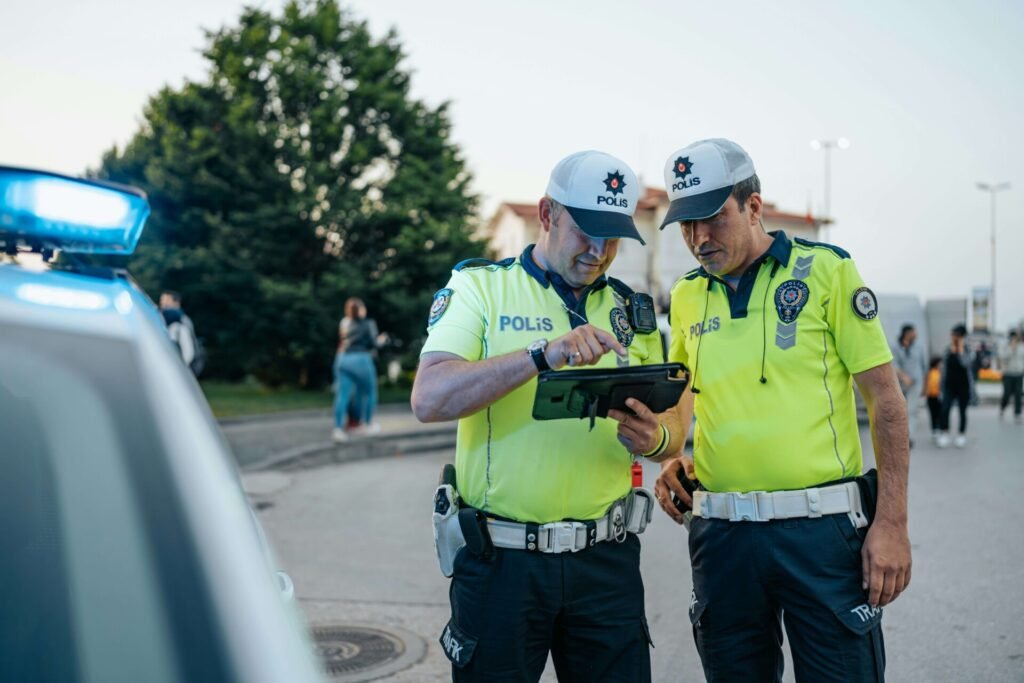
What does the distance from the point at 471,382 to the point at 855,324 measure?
1.10 m

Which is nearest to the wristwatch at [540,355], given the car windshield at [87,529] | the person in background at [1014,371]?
the car windshield at [87,529]

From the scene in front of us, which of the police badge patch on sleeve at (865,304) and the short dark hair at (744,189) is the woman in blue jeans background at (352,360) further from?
→ the police badge patch on sleeve at (865,304)

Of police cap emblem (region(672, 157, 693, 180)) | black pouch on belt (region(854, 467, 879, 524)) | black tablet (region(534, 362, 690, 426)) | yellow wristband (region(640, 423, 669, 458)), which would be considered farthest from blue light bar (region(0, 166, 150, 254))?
black pouch on belt (region(854, 467, 879, 524))

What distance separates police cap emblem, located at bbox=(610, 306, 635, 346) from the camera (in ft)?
8.36

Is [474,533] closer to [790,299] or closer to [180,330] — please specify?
[790,299]

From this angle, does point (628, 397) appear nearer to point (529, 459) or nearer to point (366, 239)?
point (529, 459)

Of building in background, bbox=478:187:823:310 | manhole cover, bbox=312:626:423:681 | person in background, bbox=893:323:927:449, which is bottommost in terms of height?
manhole cover, bbox=312:626:423:681

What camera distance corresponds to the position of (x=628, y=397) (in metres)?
2.27

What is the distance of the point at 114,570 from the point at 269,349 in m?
23.7

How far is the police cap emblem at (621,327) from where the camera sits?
2549 millimetres

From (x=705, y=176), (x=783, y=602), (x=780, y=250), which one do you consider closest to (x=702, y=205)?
(x=705, y=176)

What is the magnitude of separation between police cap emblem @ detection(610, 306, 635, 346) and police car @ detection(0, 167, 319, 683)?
1.47 metres

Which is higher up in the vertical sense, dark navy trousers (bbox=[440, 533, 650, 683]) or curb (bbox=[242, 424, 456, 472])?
dark navy trousers (bbox=[440, 533, 650, 683])

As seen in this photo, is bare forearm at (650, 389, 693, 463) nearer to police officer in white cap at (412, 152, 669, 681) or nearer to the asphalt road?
police officer in white cap at (412, 152, 669, 681)
